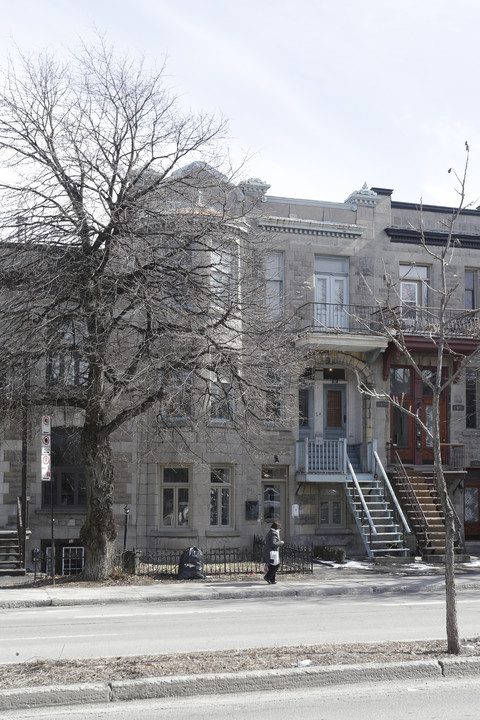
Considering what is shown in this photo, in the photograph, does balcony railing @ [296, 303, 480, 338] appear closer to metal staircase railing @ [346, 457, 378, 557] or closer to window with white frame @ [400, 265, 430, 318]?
window with white frame @ [400, 265, 430, 318]

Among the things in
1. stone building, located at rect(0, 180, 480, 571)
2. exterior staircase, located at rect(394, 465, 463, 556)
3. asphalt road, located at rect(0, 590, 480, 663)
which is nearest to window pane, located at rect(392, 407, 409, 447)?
stone building, located at rect(0, 180, 480, 571)

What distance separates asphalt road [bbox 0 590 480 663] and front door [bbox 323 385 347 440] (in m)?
10.1

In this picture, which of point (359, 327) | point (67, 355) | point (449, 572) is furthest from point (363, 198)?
point (449, 572)

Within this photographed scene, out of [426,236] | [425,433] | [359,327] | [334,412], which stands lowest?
[425,433]

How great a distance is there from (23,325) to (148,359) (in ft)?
9.31

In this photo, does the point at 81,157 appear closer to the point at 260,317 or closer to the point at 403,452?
the point at 260,317

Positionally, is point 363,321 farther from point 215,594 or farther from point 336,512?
point 215,594

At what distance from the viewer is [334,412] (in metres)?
27.4

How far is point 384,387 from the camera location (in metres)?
27.0

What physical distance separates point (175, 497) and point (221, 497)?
1.45 meters

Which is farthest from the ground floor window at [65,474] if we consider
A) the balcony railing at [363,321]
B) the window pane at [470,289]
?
the window pane at [470,289]

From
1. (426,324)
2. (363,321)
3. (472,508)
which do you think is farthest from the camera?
(472,508)

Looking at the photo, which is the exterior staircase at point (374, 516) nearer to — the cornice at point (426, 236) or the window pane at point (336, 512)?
the window pane at point (336, 512)

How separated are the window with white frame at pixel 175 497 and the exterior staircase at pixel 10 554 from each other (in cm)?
478
